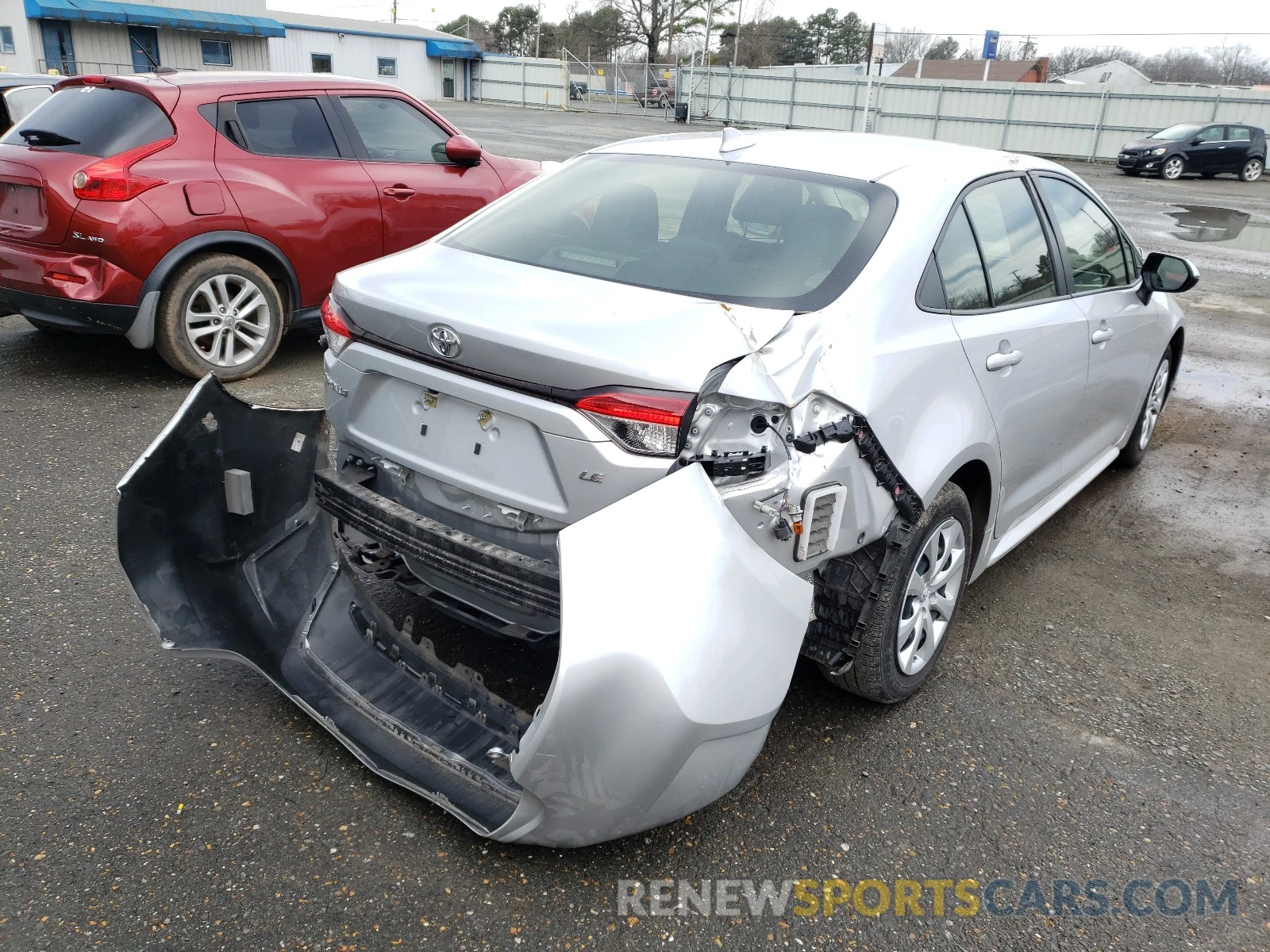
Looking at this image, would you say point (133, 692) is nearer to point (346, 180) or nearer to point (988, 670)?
point (988, 670)

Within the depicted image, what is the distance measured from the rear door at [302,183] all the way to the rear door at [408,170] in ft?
0.37

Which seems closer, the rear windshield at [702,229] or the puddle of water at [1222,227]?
the rear windshield at [702,229]

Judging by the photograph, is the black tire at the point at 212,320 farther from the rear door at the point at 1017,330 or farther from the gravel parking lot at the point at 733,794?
the rear door at the point at 1017,330

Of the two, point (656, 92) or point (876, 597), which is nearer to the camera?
point (876, 597)

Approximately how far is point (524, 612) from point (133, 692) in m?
1.39

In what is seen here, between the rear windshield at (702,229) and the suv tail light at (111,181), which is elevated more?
the rear windshield at (702,229)

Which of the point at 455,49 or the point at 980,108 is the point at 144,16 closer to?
the point at 455,49

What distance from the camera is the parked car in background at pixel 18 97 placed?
838cm

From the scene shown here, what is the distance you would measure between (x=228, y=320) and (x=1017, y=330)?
460 centimetres

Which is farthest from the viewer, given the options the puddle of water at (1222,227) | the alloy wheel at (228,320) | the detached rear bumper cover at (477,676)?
the puddle of water at (1222,227)

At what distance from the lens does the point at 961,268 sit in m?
3.19

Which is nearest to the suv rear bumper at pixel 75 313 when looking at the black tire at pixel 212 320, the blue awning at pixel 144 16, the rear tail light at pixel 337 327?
the black tire at pixel 212 320

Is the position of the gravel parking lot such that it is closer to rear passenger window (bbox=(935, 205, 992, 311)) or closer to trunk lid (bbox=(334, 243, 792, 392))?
trunk lid (bbox=(334, 243, 792, 392))

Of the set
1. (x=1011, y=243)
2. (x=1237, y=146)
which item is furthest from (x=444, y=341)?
(x=1237, y=146)
